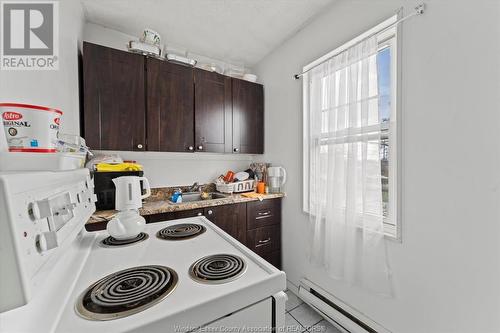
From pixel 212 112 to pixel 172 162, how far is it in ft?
2.34

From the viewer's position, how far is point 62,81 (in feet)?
3.73

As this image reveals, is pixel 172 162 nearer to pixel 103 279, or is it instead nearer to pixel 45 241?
pixel 103 279

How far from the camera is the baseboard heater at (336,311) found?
134 centimetres

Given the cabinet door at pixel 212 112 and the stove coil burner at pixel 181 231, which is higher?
the cabinet door at pixel 212 112

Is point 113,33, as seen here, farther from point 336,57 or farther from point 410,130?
point 410,130

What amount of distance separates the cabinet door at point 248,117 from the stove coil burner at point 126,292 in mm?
1740

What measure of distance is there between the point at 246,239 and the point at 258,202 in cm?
38

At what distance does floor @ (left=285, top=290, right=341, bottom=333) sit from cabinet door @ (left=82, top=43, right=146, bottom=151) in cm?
189

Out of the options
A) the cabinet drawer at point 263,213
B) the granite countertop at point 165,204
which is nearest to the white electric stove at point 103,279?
the granite countertop at point 165,204

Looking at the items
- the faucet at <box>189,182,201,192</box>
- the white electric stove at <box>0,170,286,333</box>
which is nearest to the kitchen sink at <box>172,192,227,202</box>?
the faucet at <box>189,182,201,192</box>

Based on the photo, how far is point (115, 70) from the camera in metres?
1.65

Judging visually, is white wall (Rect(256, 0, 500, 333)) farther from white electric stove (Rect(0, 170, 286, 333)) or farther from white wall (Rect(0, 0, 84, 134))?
white wall (Rect(0, 0, 84, 134))

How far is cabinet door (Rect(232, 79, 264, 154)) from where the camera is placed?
2283 mm

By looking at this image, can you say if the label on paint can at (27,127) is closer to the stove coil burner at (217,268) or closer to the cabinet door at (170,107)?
the stove coil burner at (217,268)
